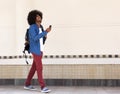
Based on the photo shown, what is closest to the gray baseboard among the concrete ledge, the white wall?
the concrete ledge

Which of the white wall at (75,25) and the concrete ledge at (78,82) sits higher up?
the white wall at (75,25)

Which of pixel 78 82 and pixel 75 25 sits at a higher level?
pixel 75 25

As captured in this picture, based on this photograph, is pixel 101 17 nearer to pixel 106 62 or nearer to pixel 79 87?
pixel 106 62

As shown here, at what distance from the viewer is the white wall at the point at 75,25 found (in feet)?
29.4

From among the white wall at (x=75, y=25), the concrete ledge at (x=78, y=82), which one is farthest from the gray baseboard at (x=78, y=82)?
the white wall at (x=75, y=25)

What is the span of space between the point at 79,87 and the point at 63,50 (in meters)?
0.99

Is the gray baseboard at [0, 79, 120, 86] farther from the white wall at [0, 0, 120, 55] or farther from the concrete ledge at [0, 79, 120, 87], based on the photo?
the white wall at [0, 0, 120, 55]

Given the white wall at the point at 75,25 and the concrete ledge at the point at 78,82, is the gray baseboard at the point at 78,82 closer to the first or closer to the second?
the concrete ledge at the point at 78,82

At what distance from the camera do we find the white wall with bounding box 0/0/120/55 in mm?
8961

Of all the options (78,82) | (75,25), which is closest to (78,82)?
(78,82)

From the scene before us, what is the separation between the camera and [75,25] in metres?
9.11

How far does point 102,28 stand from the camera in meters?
9.00

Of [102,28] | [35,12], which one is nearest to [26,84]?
[35,12]

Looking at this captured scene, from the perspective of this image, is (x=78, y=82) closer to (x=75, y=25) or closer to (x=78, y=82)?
(x=78, y=82)
